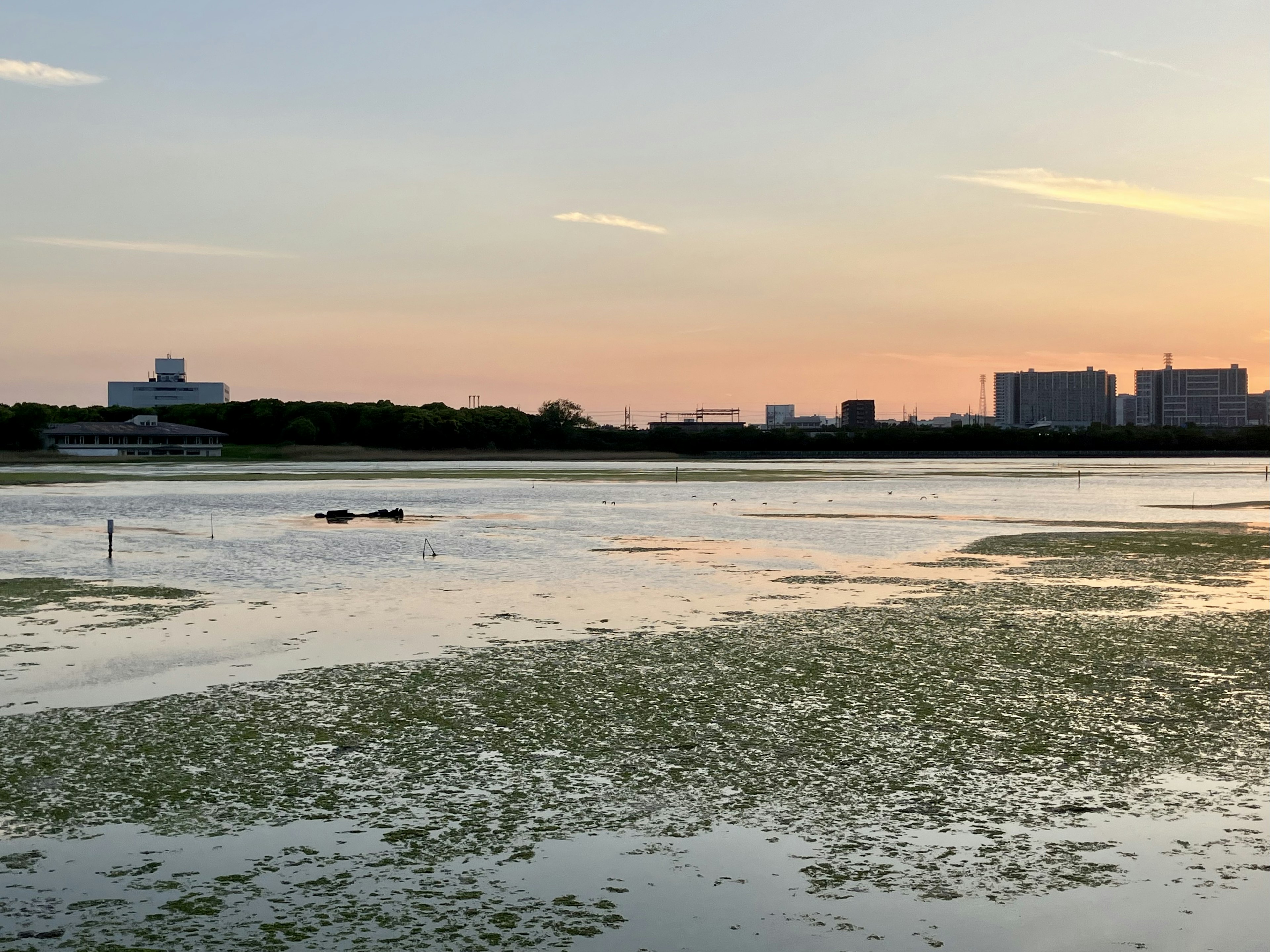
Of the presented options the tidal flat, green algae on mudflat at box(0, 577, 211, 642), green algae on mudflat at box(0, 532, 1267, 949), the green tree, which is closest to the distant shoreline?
the green tree

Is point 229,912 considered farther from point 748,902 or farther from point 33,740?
point 33,740

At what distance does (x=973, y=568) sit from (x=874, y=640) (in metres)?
12.4

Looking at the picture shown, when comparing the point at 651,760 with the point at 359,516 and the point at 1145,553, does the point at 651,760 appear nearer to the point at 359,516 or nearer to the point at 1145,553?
the point at 1145,553

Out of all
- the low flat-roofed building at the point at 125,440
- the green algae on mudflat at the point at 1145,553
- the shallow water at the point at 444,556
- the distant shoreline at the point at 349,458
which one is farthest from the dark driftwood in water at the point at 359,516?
the low flat-roofed building at the point at 125,440

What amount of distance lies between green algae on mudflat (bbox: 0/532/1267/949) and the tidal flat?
5 cm

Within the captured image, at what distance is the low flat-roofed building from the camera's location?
184 m

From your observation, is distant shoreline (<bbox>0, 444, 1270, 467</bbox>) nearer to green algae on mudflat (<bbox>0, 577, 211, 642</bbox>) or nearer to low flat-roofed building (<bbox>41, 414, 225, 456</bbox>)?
low flat-roofed building (<bbox>41, 414, 225, 456</bbox>)

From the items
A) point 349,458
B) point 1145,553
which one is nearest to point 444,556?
Answer: point 1145,553

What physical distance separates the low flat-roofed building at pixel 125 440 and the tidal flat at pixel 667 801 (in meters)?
176

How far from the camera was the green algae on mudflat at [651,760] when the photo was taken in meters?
9.71

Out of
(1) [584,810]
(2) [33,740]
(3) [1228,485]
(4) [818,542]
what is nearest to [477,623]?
(2) [33,740]

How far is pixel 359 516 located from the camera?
52.5 m

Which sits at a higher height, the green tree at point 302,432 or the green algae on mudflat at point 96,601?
the green tree at point 302,432

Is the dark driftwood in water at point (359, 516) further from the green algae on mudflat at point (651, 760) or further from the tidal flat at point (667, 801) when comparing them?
the green algae on mudflat at point (651, 760)
